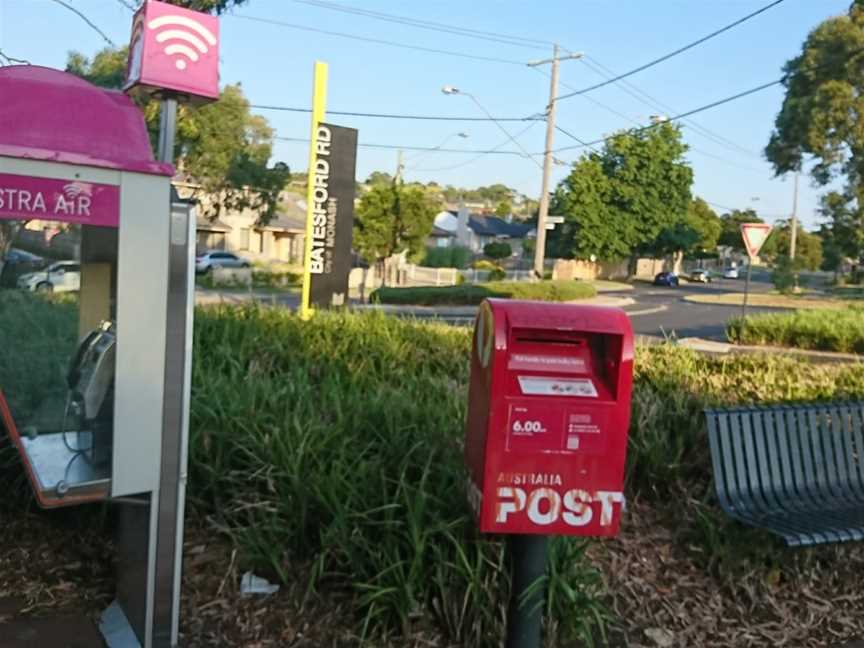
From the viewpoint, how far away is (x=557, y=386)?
109 inches

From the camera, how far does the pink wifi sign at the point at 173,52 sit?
300 cm

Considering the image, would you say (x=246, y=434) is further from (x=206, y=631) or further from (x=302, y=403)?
(x=206, y=631)

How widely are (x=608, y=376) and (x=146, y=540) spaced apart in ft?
5.78

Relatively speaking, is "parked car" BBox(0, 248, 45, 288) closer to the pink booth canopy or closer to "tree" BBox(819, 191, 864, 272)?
the pink booth canopy

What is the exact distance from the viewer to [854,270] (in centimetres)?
6581

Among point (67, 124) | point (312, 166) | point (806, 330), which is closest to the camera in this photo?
point (67, 124)

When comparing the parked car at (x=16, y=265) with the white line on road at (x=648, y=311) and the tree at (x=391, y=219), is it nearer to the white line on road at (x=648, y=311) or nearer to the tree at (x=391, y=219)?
the tree at (x=391, y=219)

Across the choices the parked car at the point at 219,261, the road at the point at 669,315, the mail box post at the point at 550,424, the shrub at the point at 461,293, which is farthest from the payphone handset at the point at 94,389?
the parked car at the point at 219,261

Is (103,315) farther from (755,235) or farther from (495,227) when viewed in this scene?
(495,227)

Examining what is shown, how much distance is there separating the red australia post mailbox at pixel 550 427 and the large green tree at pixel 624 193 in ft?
166

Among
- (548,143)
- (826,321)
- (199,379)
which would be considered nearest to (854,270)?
(548,143)

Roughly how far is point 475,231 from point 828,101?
46691mm

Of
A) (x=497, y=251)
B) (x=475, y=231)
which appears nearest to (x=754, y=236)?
(x=497, y=251)

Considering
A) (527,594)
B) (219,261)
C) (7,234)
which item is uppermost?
(7,234)
